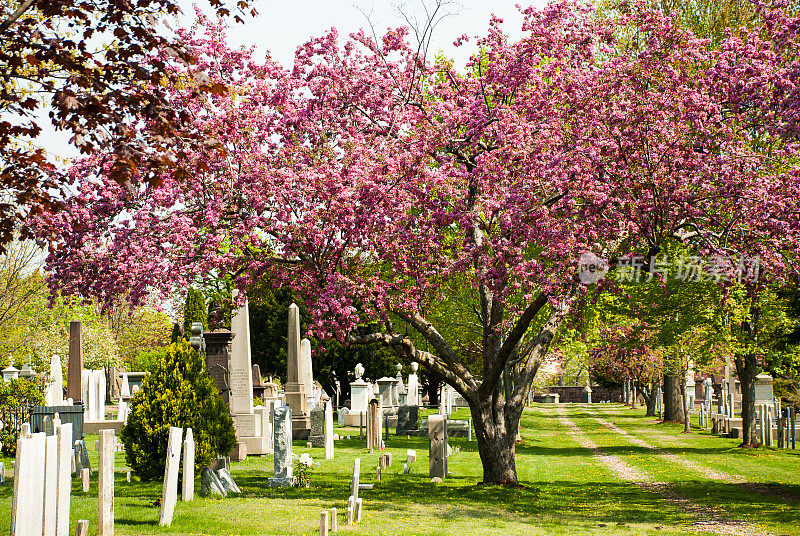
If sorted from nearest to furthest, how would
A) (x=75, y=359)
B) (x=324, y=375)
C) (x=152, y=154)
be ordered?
(x=152, y=154), (x=75, y=359), (x=324, y=375)

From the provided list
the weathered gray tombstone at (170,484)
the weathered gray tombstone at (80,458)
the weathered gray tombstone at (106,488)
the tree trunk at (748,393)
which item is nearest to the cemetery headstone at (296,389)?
the weathered gray tombstone at (80,458)

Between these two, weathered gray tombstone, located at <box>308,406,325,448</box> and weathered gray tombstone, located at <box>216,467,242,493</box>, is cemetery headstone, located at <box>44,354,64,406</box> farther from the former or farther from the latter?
weathered gray tombstone, located at <box>216,467,242,493</box>

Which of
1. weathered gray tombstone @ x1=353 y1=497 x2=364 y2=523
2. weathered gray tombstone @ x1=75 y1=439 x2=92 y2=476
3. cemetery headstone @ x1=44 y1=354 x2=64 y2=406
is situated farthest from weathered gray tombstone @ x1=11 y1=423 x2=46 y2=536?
cemetery headstone @ x1=44 y1=354 x2=64 y2=406

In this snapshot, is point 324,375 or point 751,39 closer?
point 751,39

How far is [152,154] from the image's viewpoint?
8.96m

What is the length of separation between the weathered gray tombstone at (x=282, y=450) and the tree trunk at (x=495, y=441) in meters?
3.77

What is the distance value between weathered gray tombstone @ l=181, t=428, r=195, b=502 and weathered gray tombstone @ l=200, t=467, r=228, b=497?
76 centimetres

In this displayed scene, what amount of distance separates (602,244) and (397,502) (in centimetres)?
569

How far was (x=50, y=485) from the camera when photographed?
318 inches

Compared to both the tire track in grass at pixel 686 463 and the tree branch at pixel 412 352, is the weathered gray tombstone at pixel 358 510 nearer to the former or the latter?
A: the tree branch at pixel 412 352

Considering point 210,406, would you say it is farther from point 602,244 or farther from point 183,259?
point 602,244

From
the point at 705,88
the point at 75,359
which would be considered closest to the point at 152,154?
the point at 705,88

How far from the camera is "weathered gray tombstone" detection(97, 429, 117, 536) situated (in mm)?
9734

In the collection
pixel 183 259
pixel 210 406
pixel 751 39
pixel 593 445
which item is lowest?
pixel 593 445
